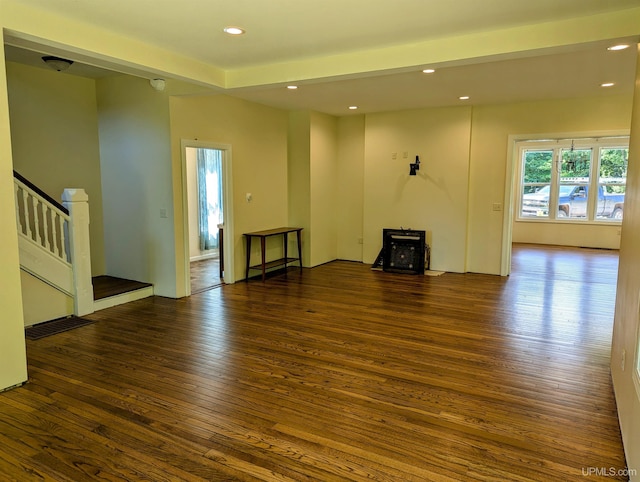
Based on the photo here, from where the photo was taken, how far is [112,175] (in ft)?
19.6

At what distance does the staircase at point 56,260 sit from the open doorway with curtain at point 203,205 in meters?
Answer: 3.05

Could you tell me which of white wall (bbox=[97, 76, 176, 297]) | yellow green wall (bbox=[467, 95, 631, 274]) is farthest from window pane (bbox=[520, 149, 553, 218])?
white wall (bbox=[97, 76, 176, 297])

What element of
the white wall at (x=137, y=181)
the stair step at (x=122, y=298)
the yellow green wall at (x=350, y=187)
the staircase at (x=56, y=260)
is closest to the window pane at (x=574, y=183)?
the yellow green wall at (x=350, y=187)

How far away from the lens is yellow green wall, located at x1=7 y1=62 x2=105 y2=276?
5250 millimetres

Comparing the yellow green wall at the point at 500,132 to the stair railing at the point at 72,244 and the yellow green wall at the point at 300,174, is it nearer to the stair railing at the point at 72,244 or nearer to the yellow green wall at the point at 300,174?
the yellow green wall at the point at 300,174

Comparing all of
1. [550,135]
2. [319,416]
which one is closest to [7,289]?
[319,416]

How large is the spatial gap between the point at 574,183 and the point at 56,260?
34.2ft

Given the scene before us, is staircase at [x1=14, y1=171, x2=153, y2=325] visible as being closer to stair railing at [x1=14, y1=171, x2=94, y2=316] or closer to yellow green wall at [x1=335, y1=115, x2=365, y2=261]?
stair railing at [x1=14, y1=171, x2=94, y2=316]

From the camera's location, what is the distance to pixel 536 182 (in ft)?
34.9

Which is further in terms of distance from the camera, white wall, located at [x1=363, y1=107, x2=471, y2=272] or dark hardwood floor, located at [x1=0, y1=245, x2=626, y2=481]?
white wall, located at [x1=363, y1=107, x2=471, y2=272]

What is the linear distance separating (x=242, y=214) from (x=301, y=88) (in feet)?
6.86

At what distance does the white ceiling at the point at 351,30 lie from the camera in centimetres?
294

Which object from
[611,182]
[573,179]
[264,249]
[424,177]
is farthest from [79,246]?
[611,182]

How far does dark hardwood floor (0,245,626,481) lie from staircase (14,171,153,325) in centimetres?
34
